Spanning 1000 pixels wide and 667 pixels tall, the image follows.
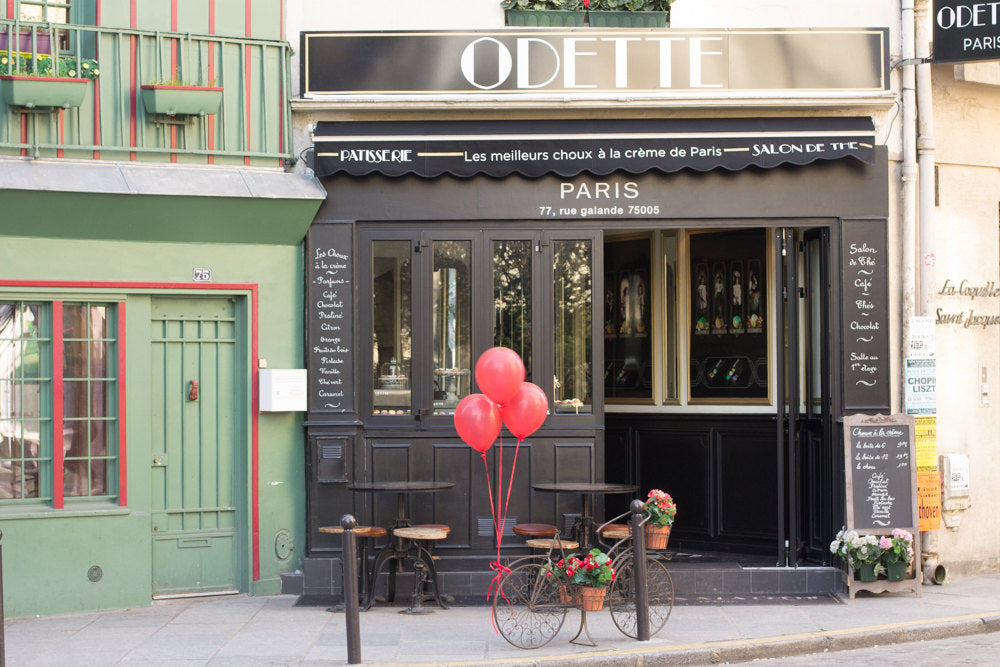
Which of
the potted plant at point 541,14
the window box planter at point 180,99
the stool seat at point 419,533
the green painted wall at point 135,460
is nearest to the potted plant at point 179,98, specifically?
the window box planter at point 180,99

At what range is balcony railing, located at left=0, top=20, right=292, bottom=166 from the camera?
977cm

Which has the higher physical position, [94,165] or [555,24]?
[555,24]

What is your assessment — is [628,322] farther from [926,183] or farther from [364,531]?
[364,531]

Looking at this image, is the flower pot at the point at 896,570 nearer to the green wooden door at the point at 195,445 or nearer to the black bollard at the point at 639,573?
the black bollard at the point at 639,573

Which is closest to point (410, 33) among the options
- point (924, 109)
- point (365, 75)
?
point (365, 75)

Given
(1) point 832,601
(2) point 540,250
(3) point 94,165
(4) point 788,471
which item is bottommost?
(1) point 832,601

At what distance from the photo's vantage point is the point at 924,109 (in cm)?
1066

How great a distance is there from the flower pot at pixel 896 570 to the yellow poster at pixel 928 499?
0.52 metres

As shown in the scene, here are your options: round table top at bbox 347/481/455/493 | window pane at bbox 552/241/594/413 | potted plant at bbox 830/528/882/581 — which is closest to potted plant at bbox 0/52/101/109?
round table top at bbox 347/481/455/493

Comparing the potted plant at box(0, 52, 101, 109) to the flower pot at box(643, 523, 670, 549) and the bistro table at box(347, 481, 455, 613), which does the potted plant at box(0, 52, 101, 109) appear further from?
the flower pot at box(643, 523, 670, 549)

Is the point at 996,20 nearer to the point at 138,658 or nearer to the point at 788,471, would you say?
the point at 788,471

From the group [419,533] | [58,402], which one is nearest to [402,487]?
[419,533]

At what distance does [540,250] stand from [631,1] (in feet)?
7.77

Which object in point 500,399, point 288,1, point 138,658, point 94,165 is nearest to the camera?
point 138,658
